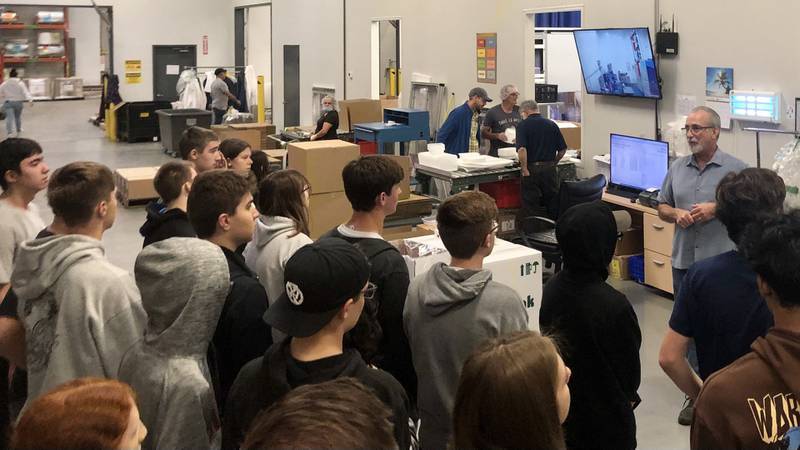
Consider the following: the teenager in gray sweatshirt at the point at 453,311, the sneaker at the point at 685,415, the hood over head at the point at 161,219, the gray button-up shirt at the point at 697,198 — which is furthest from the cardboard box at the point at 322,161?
the teenager in gray sweatshirt at the point at 453,311

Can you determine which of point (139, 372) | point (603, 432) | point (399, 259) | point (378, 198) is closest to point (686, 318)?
point (603, 432)

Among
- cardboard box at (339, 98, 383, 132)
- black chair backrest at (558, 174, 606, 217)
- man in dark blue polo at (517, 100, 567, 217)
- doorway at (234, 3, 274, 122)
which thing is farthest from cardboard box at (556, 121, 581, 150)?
doorway at (234, 3, 274, 122)

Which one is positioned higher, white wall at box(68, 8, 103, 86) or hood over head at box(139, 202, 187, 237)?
white wall at box(68, 8, 103, 86)

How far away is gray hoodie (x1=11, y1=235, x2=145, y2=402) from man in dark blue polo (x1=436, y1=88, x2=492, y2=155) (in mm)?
6789

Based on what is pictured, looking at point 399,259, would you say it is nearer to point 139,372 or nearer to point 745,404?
point 139,372

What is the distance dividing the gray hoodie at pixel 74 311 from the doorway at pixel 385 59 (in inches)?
390

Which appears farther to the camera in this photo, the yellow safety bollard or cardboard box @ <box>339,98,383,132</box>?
the yellow safety bollard

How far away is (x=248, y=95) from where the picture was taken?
57.4 feet

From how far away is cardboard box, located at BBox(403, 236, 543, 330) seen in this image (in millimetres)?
3734

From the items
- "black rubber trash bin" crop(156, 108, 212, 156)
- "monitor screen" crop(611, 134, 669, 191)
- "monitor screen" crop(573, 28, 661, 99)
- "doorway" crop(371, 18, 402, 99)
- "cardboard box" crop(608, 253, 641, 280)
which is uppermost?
"doorway" crop(371, 18, 402, 99)

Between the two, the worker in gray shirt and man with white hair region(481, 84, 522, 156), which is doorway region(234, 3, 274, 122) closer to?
the worker in gray shirt

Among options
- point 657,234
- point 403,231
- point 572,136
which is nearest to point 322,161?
point 403,231

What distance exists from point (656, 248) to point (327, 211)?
2.67 m

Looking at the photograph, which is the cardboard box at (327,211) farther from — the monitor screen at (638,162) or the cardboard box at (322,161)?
the monitor screen at (638,162)
